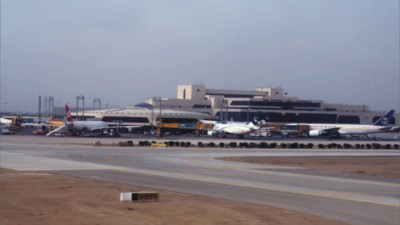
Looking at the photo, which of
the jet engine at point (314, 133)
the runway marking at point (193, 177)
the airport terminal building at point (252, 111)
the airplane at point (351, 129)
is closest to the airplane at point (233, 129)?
the jet engine at point (314, 133)

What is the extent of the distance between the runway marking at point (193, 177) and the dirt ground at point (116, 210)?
5.02 metres

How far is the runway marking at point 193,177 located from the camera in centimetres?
2611

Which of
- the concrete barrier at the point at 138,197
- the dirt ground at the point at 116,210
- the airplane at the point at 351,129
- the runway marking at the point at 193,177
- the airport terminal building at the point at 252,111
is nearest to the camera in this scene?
the dirt ground at the point at 116,210

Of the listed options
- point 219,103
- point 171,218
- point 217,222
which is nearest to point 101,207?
point 171,218

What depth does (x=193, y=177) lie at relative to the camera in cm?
3481

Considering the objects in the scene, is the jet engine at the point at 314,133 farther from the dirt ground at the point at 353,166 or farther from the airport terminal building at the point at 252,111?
the dirt ground at the point at 353,166

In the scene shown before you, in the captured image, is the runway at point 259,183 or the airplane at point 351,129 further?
the airplane at point 351,129

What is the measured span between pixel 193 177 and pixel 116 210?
14.3 meters

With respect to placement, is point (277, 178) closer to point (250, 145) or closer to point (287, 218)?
point (287, 218)

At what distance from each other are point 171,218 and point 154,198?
13.5 ft

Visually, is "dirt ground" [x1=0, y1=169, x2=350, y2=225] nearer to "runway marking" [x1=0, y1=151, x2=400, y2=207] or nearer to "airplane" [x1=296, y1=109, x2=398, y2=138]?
"runway marking" [x1=0, y1=151, x2=400, y2=207]

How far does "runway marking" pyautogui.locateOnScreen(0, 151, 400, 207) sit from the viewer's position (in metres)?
26.1

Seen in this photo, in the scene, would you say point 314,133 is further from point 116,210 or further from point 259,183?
point 116,210

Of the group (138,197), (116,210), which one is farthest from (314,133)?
(116,210)
